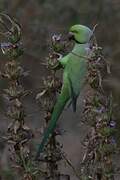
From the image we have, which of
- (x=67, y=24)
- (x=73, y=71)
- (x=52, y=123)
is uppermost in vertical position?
(x=67, y=24)

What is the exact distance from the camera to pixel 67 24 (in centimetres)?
550

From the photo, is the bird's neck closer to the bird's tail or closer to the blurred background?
the bird's tail

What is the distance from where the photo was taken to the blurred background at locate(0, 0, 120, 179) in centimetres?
505

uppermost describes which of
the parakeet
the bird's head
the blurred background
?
the blurred background

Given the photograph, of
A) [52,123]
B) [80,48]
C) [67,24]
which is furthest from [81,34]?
[67,24]

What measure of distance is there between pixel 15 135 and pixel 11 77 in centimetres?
17

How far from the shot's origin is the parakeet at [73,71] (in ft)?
6.05

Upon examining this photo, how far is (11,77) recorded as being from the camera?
5.98 feet

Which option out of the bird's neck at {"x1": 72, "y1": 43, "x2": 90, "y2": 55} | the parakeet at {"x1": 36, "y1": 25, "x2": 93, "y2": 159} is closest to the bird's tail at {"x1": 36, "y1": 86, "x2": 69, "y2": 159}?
the parakeet at {"x1": 36, "y1": 25, "x2": 93, "y2": 159}

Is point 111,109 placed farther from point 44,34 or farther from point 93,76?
point 44,34

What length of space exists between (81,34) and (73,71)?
0.39 feet

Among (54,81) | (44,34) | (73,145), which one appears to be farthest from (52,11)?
(54,81)

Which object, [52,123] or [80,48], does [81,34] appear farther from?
[52,123]

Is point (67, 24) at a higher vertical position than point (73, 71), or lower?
higher
